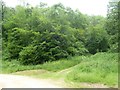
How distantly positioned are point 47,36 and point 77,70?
5.22 meters

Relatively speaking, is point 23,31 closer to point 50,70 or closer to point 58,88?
point 50,70

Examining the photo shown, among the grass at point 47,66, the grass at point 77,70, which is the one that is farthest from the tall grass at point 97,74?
the grass at point 47,66

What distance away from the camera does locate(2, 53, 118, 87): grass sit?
10969 millimetres

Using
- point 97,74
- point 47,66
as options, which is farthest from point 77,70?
point 47,66

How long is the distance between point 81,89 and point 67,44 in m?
8.13

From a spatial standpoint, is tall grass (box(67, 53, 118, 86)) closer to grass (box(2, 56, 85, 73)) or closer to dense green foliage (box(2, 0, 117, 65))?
grass (box(2, 56, 85, 73))

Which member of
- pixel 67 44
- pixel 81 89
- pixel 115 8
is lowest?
pixel 81 89

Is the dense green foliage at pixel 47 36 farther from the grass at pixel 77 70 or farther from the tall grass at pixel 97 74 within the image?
the tall grass at pixel 97 74

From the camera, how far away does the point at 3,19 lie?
2314 centimetres

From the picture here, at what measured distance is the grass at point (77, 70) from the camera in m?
11.0

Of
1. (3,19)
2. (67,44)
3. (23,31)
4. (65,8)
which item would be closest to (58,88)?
(67,44)

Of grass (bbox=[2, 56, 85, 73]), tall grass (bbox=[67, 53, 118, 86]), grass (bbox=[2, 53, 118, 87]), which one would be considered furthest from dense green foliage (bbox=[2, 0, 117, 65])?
tall grass (bbox=[67, 53, 118, 86])

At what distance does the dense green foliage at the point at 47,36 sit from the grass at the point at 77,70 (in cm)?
92

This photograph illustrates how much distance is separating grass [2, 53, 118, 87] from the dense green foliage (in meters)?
0.92
